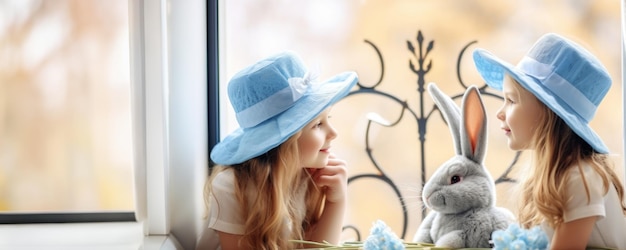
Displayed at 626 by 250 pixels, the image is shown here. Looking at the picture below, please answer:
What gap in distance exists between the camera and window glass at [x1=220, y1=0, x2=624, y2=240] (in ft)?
6.18

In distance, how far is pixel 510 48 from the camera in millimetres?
1894

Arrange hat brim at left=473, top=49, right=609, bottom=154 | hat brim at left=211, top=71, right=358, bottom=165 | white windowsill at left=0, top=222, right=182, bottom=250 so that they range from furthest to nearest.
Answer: white windowsill at left=0, top=222, right=182, bottom=250 → hat brim at left=211, top=71, right=358, bottom=165 → hat brim at left=473, top=49, right=609, bottom=154

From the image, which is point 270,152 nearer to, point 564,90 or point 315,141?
point 315,141

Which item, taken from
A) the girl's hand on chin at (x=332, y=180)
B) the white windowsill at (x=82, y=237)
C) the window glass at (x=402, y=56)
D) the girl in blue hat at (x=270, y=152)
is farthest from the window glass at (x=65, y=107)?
the girl's hand on chin at (x=332, y=180)

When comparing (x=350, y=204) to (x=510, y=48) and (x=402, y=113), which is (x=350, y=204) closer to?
(x=402, y=113)

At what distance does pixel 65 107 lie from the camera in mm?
2002

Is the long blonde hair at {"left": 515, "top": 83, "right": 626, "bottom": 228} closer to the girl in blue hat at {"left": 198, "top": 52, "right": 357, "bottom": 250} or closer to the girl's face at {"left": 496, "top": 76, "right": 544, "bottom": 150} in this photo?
the girl's face at {"left": 496, "top": 76, "right": 544, "bottom": 150}

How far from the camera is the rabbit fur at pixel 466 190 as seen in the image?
1552 millimetres

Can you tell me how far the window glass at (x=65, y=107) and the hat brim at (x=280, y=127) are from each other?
42 centimetres

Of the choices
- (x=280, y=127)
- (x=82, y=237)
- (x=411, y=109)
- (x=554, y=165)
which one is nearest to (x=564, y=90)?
(x=554, y=165)

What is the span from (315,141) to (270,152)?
10 cm

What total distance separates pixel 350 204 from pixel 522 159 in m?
0.45

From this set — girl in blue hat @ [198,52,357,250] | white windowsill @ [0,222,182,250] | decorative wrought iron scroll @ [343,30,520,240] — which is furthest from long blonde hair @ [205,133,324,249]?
decorative wrought iron scroll @ [343,30,520,240]

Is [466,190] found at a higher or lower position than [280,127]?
lower
